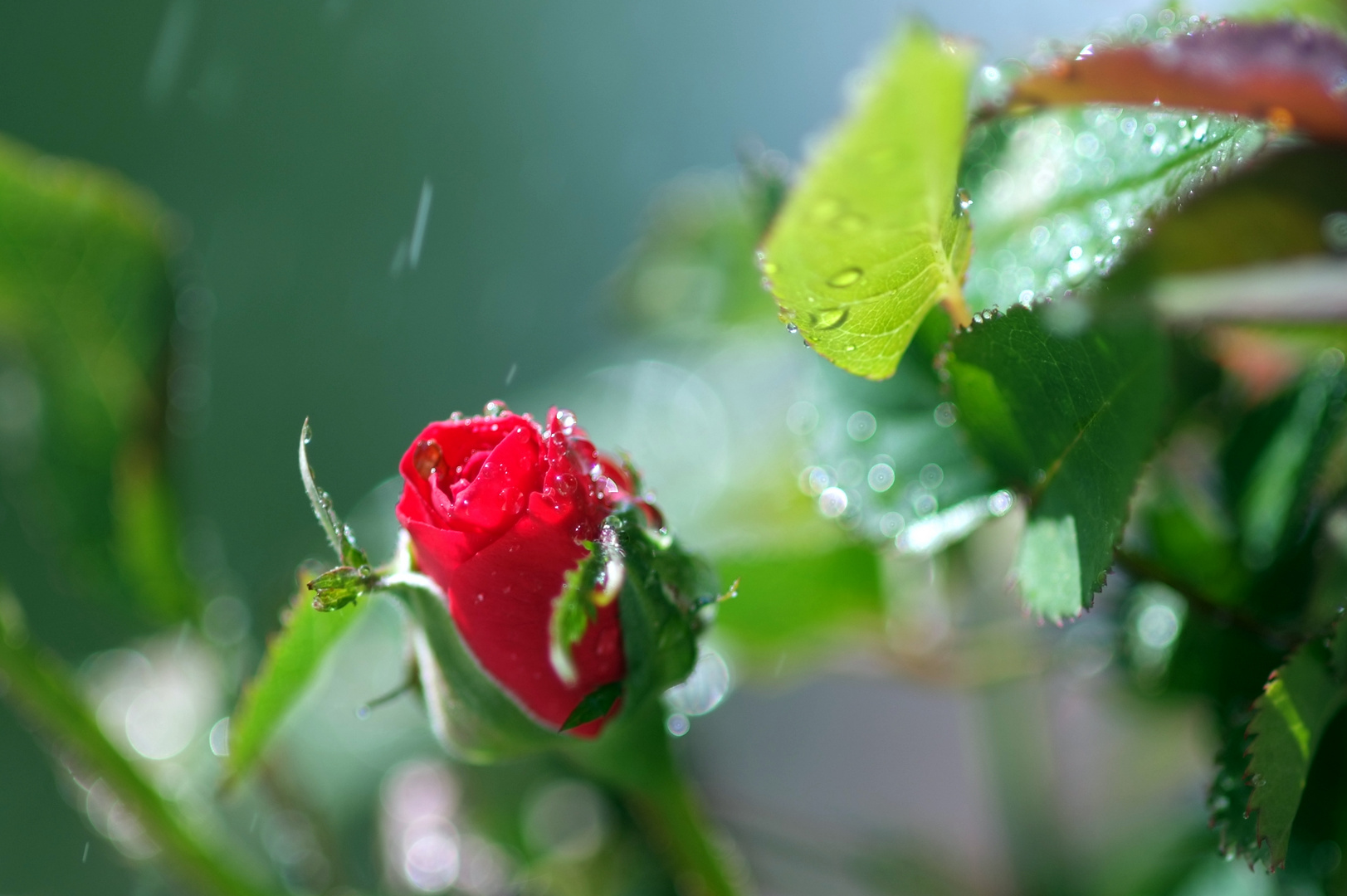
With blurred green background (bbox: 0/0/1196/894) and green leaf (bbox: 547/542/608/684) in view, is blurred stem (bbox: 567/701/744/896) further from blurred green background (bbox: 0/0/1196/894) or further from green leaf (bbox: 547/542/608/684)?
blurred green background (bbox: 0/0/1196/894)

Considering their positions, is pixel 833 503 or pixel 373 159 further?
pixel 373 159

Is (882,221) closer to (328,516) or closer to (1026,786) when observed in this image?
(328,516)

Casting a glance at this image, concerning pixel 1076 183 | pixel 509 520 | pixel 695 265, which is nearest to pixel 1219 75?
pixel 1076 183

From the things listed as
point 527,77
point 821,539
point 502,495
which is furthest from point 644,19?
point 502,495

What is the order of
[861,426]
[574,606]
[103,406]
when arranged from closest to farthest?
[574,606] → [861,426] → [103,406]

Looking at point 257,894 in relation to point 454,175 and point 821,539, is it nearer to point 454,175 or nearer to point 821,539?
point 821,539

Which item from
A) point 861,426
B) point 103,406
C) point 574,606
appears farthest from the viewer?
point 103,406

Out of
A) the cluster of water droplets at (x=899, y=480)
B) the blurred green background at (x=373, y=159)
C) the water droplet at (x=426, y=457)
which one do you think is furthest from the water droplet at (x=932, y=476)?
the blurred green background at (x=373, y=159)
